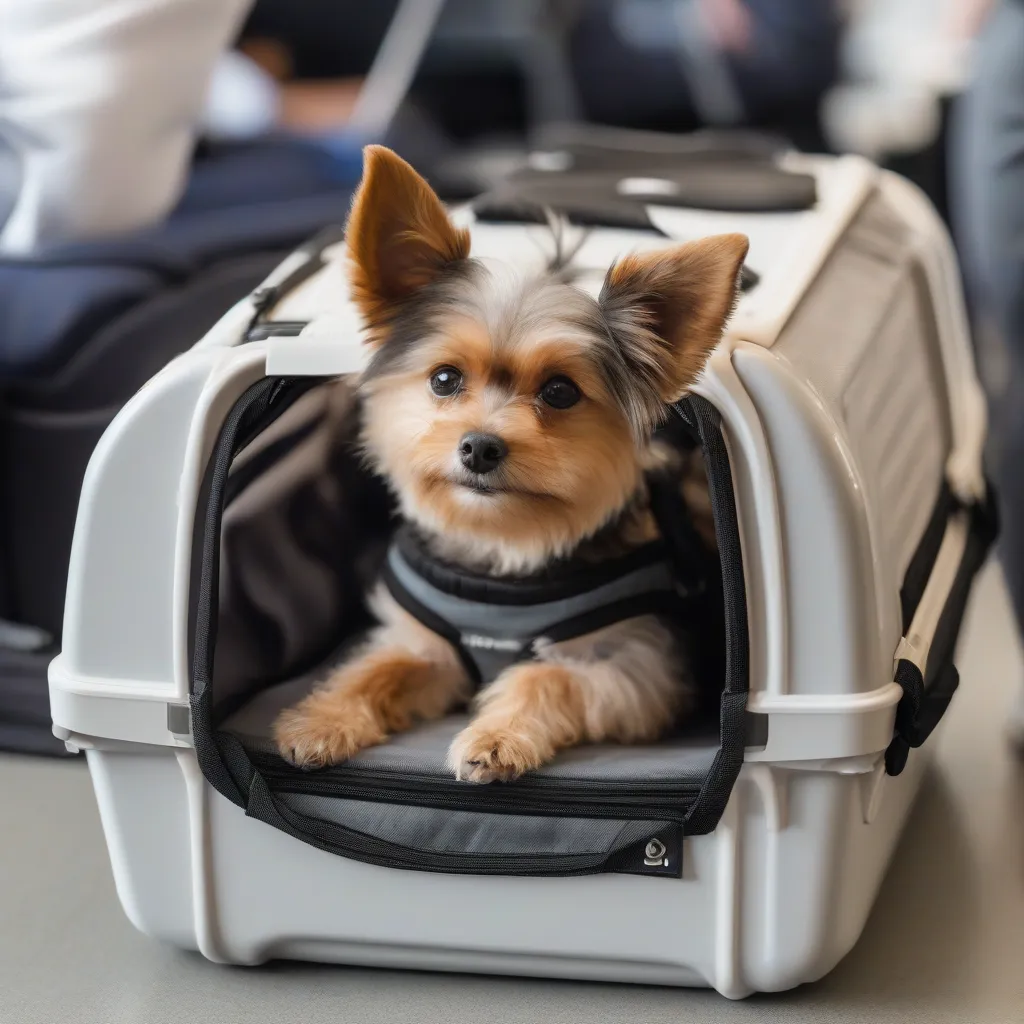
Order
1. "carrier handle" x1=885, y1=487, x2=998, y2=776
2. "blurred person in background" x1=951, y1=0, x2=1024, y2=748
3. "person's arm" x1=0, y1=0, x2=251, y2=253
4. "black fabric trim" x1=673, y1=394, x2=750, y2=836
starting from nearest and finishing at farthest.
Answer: "black fabric trim" x1=673, y1=394, x2=750, y2=836, "carrier handle" x1=885, y1=487, x2=998, y2=776, "blurred person in background" x1=951, y1=0, x2=1024, y2=748, "person's arm" x1=0, y1=0, x2=251, y2=253

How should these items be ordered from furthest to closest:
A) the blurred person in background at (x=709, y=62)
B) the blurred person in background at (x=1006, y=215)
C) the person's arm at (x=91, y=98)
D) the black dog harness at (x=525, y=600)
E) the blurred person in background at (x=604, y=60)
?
the blurred person in background at (x=709, y=62) → the blurred person in background at (x=604, y=60) → the person's arm at (x=91, y=98) → the blurred person in background at (x=1006, y=215) → the black dog harness at (x=525, y=600)

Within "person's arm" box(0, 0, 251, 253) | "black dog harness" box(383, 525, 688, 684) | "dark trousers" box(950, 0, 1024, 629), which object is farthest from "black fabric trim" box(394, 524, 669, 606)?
"person's arm" box(0, 0, 251, 253)

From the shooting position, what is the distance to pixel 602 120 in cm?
501

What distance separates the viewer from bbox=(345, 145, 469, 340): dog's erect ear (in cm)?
147

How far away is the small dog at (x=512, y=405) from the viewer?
4.88ft

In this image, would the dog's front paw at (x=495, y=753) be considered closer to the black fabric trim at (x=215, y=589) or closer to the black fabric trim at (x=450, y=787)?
the black fabric trim at (x=450, y=787)

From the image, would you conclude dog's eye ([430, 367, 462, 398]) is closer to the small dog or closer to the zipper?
the small dog

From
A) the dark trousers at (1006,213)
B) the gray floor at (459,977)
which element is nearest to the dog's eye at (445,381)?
the gray floor at (459,977)

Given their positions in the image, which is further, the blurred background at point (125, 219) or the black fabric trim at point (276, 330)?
the blurred background at point (125, 219)

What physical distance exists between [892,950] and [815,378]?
2.32ft

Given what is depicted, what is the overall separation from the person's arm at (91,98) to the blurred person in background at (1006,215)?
1221 mm

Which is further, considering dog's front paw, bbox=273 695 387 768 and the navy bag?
the navy bag

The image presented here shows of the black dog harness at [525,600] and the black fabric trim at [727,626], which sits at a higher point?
the black fabric trim at [727,626]

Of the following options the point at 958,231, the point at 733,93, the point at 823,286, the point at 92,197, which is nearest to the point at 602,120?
→ the point at 733,93
